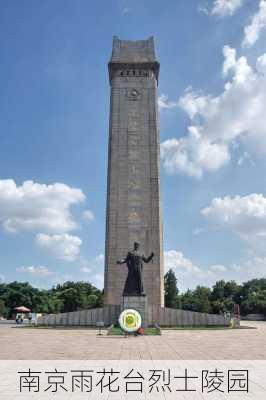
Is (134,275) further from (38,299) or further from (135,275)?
(38,299)

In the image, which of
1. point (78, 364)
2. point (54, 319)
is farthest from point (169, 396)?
point (54, 319)

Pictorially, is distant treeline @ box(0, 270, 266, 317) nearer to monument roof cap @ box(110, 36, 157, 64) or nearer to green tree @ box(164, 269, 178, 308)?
green tree @ box(164, 269, 178, 308)

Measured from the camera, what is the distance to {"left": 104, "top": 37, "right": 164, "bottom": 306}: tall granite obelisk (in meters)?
40.9

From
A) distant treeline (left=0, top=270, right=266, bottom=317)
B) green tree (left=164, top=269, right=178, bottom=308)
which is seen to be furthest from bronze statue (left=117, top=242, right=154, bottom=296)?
green tree (left=164, top=269, right=178, bottom=308)

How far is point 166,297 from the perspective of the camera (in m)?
79.9

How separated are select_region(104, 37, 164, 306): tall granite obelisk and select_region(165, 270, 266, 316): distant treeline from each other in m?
36.2

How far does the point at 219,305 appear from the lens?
8294 centimetres

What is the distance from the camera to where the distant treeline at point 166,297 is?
7106 centimetres

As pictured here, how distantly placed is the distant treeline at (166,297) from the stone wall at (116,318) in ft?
120

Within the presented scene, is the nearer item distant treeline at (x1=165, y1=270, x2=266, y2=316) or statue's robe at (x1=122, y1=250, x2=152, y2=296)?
statue's robe at (x1=122, y1=250, x2=152, y2=296)

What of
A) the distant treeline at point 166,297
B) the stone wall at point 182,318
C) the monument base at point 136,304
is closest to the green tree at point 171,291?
the distant treeline at point 166,297

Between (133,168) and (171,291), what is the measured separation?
43082 mm

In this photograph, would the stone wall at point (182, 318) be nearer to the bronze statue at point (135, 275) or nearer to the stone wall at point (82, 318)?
the stone wall at point (82, 318)

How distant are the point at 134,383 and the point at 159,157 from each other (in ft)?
121
